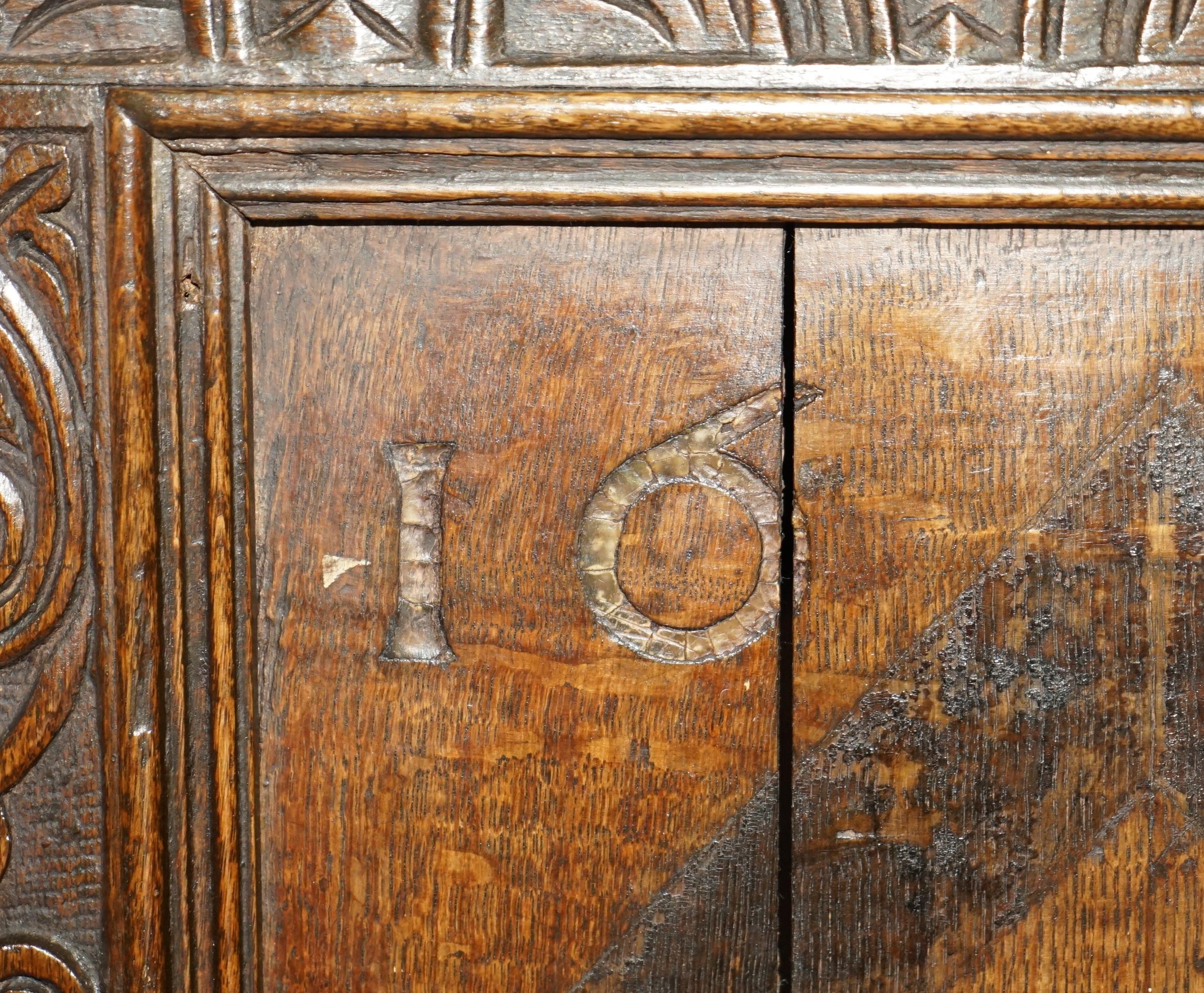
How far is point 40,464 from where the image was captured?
738mm

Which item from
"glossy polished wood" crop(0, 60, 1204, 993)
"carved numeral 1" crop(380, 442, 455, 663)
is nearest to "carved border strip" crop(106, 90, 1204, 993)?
"glossy polished wood" crop(0, 60, 1204, 993)

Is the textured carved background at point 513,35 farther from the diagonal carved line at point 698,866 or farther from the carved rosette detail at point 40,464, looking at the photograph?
→ the diagonal carved line at point 698,866

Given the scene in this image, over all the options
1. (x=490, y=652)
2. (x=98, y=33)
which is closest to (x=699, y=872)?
(x=490, y=652)

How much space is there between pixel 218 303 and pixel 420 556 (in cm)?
26

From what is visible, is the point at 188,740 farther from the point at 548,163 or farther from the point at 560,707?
the point at 548,163

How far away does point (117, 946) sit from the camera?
76 cm

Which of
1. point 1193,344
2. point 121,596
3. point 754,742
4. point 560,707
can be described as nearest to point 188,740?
point 121,596

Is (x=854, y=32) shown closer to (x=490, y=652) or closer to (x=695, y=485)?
(x=695, y=485)

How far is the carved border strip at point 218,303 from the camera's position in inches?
27.8

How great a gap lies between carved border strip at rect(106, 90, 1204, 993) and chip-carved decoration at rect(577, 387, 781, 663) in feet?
0.55

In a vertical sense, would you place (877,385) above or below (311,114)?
below

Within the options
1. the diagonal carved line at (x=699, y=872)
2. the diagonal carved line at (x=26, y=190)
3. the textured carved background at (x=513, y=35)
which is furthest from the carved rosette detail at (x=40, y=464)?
the diagonal carved line at (x=699, y=872)

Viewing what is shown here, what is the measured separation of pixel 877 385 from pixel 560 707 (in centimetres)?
37

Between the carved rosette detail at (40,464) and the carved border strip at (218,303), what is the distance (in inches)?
1.3
